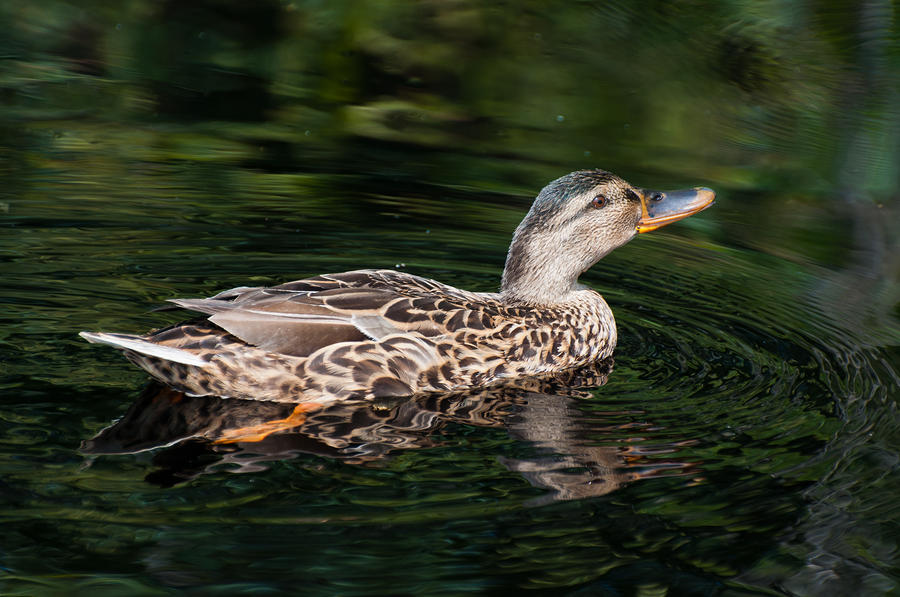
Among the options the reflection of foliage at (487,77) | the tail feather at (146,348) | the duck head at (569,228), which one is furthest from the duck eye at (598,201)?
the reflection of foliage at (487,77)

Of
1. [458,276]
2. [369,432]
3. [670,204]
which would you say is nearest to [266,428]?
[369,432]

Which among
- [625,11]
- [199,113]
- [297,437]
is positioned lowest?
[297,437]

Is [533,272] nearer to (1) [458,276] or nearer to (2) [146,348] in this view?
(1) [458,276]

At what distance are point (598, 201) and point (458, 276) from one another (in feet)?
4.45

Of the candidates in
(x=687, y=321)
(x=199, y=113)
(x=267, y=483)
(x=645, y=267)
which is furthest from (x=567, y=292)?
(x=199, y=113)

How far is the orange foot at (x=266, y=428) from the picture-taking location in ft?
19.3

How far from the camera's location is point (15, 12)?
45.8 ft

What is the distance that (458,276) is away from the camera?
28.0 ft

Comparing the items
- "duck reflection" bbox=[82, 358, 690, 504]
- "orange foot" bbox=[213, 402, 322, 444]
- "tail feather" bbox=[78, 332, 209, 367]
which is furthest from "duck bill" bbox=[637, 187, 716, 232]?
"tail feather" bbox=[78, 332, 209, 367]

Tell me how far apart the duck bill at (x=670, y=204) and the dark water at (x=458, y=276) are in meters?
0.62

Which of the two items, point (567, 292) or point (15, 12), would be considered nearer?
point (567, 292)

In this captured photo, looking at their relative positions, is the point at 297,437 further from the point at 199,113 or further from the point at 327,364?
the point at 199,113

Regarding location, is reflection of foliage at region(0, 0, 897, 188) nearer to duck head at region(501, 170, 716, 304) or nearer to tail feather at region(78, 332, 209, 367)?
duck head at region(501, 170, 716, 304)

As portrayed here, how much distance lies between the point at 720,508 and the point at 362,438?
171cm
